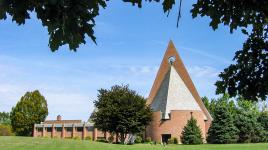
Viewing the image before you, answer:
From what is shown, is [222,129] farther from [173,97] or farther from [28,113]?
[28,113]

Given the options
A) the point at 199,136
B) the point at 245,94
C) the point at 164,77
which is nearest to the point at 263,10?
the point at 245,94

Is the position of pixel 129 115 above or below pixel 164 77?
below

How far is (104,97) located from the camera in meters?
48.8

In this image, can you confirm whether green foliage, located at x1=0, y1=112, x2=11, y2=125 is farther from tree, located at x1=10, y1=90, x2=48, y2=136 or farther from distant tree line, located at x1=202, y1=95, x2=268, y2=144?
distant tree line, located at x1=202, y1=95, x2=268, y2=144

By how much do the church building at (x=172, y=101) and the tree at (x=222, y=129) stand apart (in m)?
3.82

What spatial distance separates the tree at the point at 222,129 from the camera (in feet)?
188

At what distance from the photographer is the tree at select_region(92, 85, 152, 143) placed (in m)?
47.2

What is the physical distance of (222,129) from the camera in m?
57.4

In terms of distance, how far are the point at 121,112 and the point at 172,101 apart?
21.0 meters

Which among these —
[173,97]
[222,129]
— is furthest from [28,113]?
[222,129]

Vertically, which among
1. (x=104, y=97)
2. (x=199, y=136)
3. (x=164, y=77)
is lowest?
(x=199, y=136)

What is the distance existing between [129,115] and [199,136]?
1430cm

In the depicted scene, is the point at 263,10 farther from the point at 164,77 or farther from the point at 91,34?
the point at 164,77

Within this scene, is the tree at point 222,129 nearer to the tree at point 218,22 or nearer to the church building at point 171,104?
the church building at point 171,104
